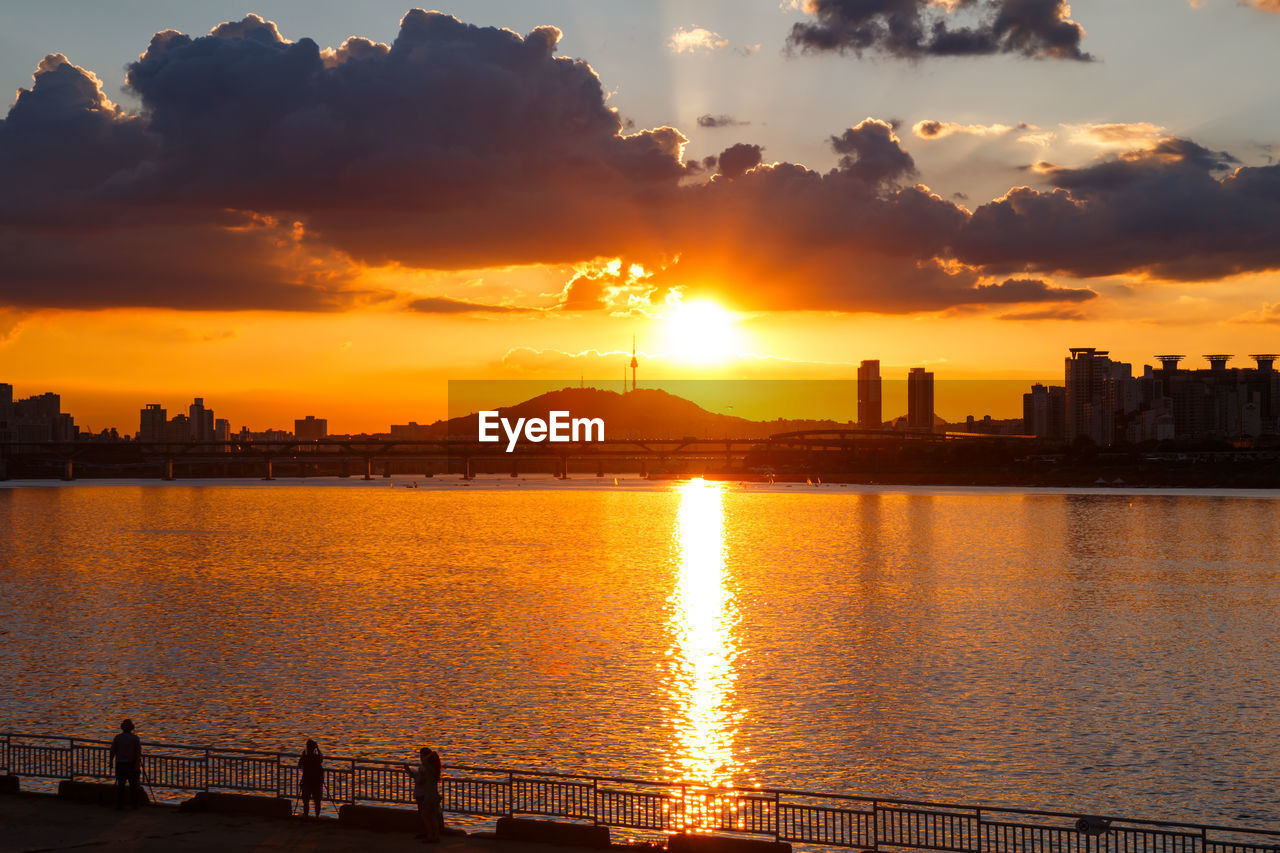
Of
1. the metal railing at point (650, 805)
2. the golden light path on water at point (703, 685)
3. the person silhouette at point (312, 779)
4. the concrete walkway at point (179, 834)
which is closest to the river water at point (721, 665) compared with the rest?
the golden light path on water at point (703, 685)

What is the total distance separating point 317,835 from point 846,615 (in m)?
60.6

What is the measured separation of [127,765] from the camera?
94.7ft

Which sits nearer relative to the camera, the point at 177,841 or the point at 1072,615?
the point at 177,841

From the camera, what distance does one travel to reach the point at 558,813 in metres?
31.4

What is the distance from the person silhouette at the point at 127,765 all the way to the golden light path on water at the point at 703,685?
48.4 feet

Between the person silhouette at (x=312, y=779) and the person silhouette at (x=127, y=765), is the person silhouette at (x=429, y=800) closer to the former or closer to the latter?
the person silhouette at (x=312, y=779)

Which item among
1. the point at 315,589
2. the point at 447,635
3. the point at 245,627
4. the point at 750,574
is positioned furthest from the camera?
the point at 750,574

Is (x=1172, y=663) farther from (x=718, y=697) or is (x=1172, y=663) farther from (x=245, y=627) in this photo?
(x=245, y=627)

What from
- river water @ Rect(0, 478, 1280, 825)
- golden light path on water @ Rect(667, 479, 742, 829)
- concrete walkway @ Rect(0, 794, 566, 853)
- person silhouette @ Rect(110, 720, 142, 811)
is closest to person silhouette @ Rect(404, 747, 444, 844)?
concrete walkway @ Rect(0, 794, 566, 853)

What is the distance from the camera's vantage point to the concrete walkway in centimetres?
2581

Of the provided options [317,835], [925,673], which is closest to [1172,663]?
[925,673]

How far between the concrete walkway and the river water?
1410 centimetres

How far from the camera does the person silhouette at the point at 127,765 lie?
94.6 ft

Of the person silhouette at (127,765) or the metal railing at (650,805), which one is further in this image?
the metal railing at (650,805)
